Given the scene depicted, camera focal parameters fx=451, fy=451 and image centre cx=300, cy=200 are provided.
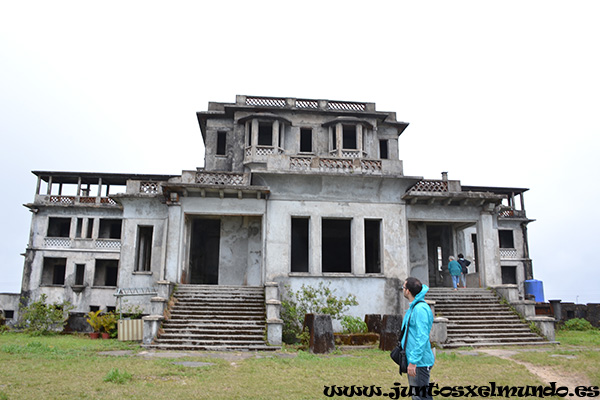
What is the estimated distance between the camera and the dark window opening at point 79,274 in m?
32.8

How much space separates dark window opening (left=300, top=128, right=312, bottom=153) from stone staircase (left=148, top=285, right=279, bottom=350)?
1058 cm

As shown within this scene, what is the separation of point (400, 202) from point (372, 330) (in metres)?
5.60

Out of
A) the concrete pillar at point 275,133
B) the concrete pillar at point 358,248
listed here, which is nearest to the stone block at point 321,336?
the concrete pillar at point 358,248

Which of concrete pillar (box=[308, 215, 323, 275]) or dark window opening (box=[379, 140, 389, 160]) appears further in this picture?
dark window opening (box=[379, 140, 389, 160])

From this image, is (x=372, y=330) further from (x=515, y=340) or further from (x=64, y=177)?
(x=64, y=177)

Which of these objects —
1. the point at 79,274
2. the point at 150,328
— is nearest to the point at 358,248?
the point at 150,328

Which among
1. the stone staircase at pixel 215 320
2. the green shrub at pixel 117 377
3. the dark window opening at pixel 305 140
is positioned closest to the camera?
the green shrub at pixel 117 377

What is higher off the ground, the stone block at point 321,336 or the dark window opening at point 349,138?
the dark window opening at point 349,138

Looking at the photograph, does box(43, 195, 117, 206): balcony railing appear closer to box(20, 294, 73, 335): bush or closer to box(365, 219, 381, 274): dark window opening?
box(20, 294, 73, 335): bush

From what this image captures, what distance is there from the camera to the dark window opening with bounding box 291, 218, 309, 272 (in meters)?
23.2

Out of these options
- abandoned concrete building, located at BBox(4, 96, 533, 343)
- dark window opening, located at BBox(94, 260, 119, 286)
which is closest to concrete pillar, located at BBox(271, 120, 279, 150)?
abandoned concrete building, located at BBox(4, 96, 533, 343)

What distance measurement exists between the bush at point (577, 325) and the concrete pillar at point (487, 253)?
7.22 metres

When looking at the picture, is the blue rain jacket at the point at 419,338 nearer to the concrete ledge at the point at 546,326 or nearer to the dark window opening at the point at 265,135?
the concrete ledge at the point at 546,326

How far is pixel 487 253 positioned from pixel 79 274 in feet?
92.9
